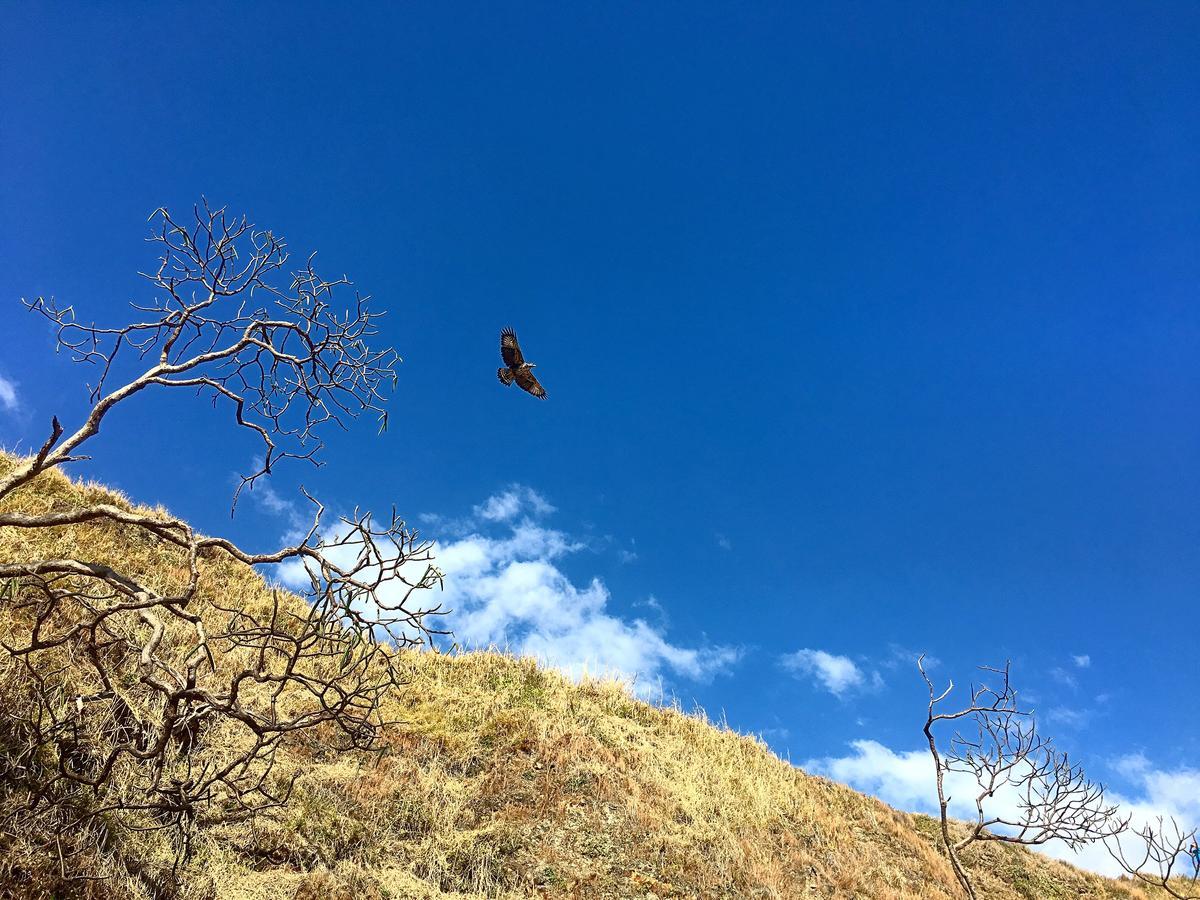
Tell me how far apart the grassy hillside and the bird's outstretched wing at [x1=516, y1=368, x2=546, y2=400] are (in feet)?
18.1

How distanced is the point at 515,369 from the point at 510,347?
40 cm

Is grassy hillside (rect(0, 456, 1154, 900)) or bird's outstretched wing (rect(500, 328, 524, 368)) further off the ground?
bird's outstretched wing (rect(500, 328, 524, 368))

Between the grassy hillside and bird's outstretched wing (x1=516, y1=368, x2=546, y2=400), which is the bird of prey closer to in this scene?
bird's outstretched wing (x1=516, y1=368, x2=546, y2=400)

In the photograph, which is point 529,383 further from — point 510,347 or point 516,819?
point 516,819

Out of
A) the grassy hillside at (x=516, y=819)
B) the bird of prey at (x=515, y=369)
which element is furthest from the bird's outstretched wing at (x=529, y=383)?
the grassy hillside at (x=516, y=819)

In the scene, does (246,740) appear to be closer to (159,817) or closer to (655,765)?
(159,817)

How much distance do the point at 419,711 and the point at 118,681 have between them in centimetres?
492

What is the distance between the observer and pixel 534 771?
1206cm

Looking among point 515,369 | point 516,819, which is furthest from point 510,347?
point 516,819

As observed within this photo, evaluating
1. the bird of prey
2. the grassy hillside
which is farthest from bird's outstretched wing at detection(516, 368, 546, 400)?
the grassy hillside

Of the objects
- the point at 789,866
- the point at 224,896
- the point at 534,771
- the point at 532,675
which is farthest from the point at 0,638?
the point at 789,866

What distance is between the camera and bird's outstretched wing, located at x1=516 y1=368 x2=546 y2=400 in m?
12.3

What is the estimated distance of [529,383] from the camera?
12453 mm

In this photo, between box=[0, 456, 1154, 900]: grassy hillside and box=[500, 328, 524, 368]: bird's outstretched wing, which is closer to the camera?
box=[0, 456, 1154, 900]: grassy hillside
